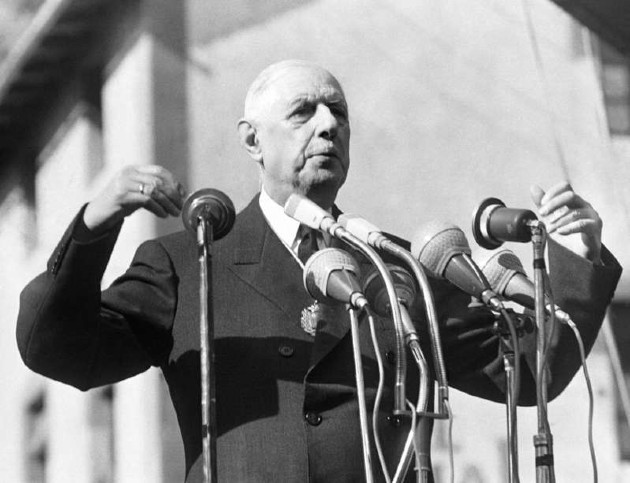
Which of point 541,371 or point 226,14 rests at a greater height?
point 226,14

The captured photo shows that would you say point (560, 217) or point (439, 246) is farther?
point (560, 217)

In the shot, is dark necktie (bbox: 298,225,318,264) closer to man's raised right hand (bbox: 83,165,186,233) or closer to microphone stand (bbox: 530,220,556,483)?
man's raised right hand (bbox: 83,165,186,233)

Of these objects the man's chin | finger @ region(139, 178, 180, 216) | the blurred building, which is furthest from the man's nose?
the blurred building

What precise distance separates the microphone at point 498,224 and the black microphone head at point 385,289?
0.75 feet

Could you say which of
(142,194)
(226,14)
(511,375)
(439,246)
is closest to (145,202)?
(142,194)

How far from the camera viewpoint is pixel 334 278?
3709 mm

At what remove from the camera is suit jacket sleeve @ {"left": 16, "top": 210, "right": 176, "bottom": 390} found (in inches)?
159

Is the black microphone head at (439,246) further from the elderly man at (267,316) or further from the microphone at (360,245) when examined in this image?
the elderly man at (267,316)

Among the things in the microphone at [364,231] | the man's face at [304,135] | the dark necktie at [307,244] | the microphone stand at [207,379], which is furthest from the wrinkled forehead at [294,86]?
the microphone stand at [207,379]

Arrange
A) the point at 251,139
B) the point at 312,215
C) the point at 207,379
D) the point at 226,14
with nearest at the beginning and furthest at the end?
the point at 207,379 < the point at 312,215 < the point at 251,139 < the point at 226,14

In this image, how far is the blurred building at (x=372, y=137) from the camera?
294 inches

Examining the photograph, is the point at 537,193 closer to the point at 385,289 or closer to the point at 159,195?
the point at 385,289

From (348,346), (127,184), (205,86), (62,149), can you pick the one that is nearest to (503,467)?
(205,86)

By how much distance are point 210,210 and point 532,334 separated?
89 cm
